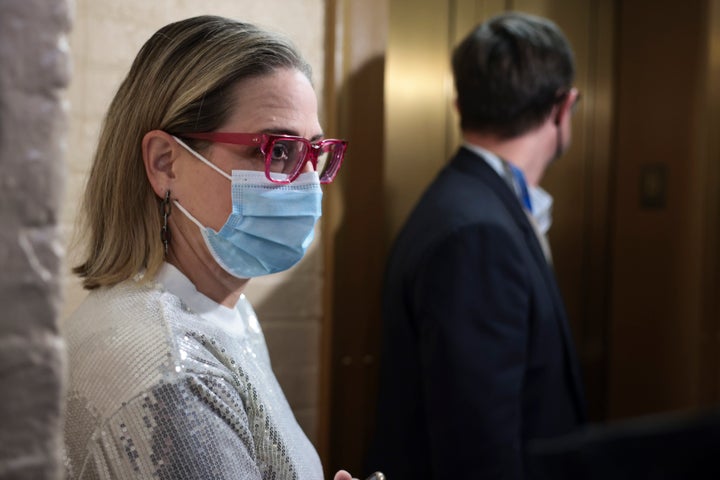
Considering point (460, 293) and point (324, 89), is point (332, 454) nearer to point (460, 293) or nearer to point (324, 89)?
point (460, 293)

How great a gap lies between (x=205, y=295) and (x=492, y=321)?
749 millimetres

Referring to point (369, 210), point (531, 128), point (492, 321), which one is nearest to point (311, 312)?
point (369, 210)

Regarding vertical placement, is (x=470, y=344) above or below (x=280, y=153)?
below

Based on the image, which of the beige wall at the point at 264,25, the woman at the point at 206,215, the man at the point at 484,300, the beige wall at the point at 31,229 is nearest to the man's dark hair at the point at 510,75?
the man at the point at 484,300

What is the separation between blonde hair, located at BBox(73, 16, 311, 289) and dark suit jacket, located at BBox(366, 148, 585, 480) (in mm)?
712

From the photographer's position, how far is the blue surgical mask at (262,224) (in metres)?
→ 1.07

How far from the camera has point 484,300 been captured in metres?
1.64

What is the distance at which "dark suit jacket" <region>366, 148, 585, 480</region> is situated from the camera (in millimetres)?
1626

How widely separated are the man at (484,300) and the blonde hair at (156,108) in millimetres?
721

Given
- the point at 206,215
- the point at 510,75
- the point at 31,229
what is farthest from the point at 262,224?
the point at 510,75

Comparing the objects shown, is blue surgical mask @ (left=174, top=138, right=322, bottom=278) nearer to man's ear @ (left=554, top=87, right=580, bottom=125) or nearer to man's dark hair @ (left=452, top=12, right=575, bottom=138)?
man's dark hair @ (left=452, top=12, right=575, bottom=138)

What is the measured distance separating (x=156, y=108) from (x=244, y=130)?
0.12 m

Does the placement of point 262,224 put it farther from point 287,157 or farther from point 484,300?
point 484,300

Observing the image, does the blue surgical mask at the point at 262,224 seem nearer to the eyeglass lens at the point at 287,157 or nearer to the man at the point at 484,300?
the eyeglass lens at the point at 287,157
